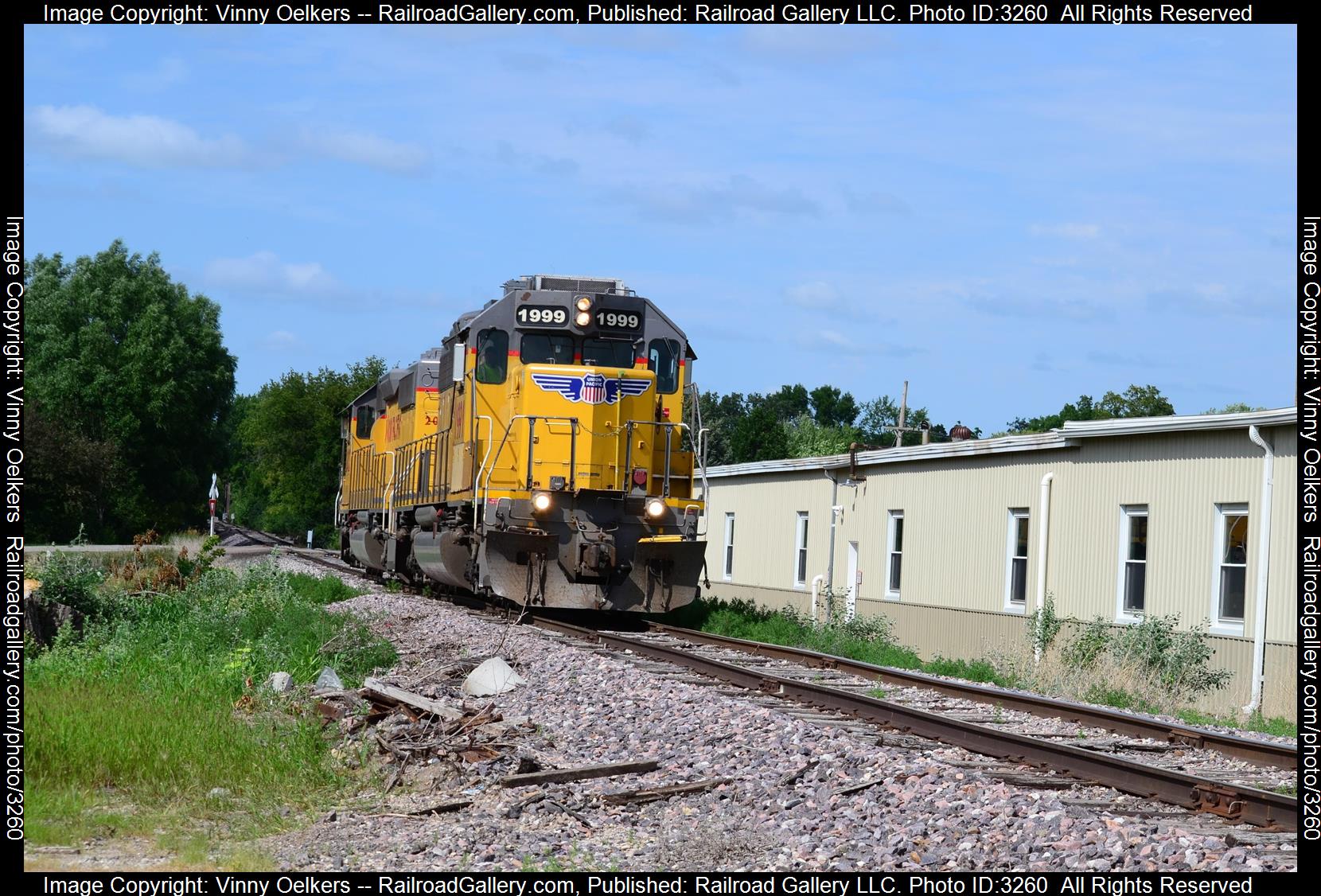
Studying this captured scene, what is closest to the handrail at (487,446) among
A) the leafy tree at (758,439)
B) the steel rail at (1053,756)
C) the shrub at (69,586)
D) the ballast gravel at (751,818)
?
the shrub at (69,586)

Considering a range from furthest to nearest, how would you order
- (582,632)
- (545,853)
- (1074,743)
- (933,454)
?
(933,454), (582,632), (1074,743), (545,853)

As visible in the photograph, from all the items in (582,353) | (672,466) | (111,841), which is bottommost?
(111,841)

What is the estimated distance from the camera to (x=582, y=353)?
17.4 metres

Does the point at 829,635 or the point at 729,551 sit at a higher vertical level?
the point at 729,551

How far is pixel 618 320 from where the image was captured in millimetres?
17344

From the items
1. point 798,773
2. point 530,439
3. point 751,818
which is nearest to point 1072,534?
point 530,439

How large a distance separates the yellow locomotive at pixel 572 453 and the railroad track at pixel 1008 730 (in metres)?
0.94

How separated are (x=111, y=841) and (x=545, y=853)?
207 cm

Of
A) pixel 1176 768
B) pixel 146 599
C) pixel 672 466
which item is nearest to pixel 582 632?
pixel 672 466

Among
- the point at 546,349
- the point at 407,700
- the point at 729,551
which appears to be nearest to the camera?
the point at 407,700

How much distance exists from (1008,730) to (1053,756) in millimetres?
1684

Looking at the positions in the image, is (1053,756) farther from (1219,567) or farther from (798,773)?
(1219,567)

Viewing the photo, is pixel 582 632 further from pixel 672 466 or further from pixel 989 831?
pixel 989 831

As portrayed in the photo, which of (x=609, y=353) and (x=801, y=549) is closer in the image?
(x=609, y=353)
